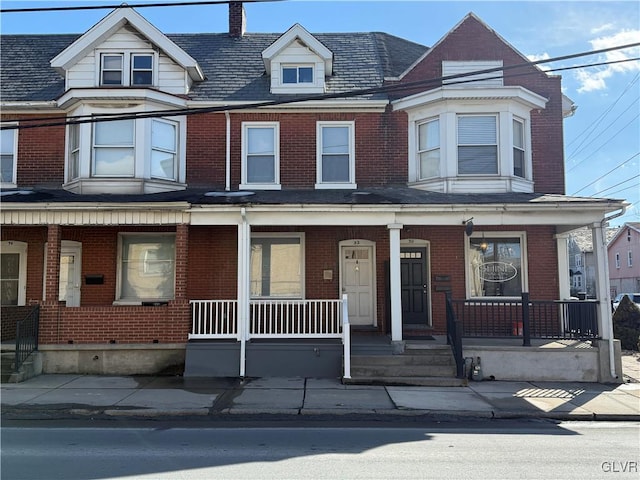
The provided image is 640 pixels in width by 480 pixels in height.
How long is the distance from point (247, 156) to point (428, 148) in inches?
193

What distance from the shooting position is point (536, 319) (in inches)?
486

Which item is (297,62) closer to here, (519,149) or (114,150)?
(114,150)

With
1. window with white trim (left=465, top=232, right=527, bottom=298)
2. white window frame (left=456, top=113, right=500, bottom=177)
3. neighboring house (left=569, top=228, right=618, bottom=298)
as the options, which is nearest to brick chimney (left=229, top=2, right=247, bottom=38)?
white window frame (left=456, top=113, right=500, bottom=177)

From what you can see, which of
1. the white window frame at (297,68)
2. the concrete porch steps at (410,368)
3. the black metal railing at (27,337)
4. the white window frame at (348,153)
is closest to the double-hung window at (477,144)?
the white window frame at (348,153)

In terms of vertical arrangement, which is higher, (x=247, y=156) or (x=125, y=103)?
(x=125, y=103)

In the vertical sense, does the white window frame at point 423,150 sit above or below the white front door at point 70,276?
above

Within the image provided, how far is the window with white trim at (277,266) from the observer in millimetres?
12633

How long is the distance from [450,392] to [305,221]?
456cm

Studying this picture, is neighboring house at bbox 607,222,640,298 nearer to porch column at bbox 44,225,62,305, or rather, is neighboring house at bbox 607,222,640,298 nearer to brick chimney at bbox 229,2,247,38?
brick chimney at bbox 229,2,247,38

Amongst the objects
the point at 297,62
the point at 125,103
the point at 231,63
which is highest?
the point at 231,63

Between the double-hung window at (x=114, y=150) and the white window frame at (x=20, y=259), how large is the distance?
2.91m

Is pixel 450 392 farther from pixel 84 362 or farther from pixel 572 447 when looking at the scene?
pixel 84 362

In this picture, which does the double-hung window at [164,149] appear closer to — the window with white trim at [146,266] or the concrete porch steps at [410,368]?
the window with white trim at [146,266]

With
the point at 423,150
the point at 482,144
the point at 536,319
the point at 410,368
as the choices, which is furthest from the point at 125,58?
the point at 536,319
